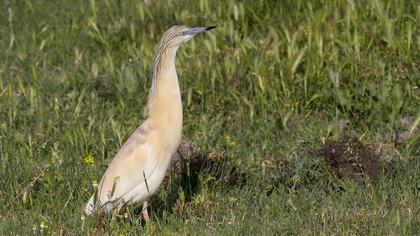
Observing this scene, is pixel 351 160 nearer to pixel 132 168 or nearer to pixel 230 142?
pixel 230 142

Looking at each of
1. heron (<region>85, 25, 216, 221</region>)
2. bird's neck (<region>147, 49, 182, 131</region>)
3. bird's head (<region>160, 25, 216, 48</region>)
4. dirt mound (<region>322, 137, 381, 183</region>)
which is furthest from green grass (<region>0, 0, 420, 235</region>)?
bird's head (<region>160, 25, 216, 48</region>)

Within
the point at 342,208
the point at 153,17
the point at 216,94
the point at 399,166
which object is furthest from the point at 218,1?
the point at 342,208

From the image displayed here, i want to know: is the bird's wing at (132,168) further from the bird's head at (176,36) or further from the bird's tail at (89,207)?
the bird's head at (176,36)

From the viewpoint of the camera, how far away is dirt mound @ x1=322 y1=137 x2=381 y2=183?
732cm

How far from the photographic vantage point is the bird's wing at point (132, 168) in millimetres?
6449

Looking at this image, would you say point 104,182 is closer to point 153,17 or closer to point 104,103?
point 104,103

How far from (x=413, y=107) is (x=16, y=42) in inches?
157

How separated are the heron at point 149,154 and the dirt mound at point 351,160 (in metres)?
1.38

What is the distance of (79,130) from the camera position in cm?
812

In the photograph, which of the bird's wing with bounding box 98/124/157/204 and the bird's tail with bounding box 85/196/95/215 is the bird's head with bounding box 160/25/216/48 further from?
the bird's tail with bounding box 85/196/95/215

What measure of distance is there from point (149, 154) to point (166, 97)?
15.5 inches

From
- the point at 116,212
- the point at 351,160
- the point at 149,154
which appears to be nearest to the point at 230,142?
the point at 351,160

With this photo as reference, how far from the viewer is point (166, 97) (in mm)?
6582

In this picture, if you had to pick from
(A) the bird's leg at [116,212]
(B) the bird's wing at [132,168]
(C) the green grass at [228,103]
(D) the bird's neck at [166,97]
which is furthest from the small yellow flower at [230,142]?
(A) the bird's leg at [116,212]
